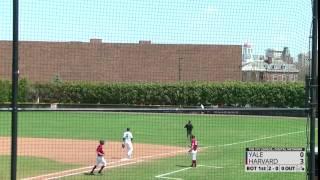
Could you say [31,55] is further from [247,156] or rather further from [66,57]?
[247,156]

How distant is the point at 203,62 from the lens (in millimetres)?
12539

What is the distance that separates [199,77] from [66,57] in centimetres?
316

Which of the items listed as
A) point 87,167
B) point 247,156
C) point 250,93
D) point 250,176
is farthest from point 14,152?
point 250,93

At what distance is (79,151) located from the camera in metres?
28.7

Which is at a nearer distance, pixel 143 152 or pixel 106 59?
pixel 106 59
